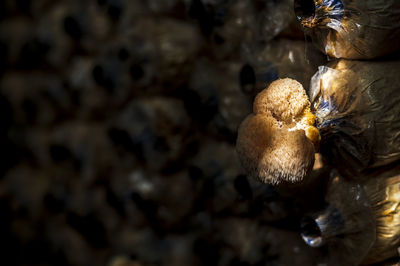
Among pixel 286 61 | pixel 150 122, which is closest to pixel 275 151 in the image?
pixel 286 61

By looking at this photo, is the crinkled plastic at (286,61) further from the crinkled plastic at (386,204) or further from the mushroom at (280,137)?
the crinkled plastic at (386,204)

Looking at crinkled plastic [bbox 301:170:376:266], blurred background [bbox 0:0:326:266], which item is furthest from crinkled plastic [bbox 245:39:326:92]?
crinkled plastic [bbox 301:170:376:266]

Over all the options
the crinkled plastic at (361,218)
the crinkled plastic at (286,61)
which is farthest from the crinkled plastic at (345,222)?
the crinkled plastic at (286,61)

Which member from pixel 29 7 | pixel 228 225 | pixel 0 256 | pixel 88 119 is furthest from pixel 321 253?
pixel 0 256

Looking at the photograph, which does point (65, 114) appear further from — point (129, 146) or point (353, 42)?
point (353, 42)

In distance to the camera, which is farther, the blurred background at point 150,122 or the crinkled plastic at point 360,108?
the blurred background at point 150,122

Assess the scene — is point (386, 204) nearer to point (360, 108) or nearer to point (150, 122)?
point (360, 108)
